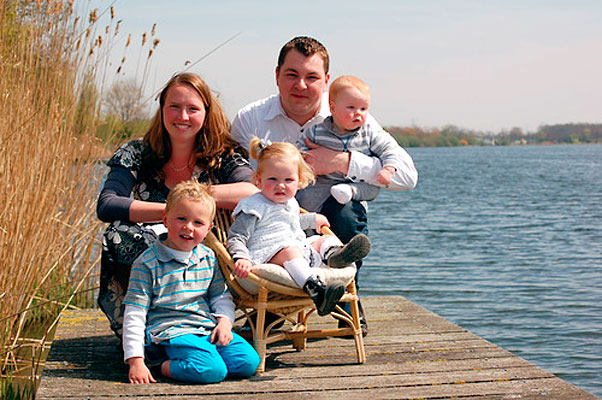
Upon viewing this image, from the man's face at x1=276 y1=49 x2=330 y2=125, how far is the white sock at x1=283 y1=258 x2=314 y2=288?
117cm

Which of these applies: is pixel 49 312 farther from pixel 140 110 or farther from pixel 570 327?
pixel 570 327

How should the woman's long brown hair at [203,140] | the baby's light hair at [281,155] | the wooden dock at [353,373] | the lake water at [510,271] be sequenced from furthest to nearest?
1. the lake water at [510,271]
2. the woman's long brown hair at [203,140]
3. the baby's light hair at [281,155]
4. the wooden dock at [353,373]

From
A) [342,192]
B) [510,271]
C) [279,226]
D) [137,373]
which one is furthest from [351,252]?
[510,271]

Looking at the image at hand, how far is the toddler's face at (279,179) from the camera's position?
3.49 m

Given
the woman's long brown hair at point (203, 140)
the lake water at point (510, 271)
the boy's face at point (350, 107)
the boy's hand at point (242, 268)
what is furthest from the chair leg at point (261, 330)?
the lake water at point (510, 271)

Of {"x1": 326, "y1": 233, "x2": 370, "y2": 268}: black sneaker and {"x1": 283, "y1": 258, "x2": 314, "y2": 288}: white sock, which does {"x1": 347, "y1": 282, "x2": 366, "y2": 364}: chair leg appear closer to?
{"x1": 326, "y1": 233, "x2": 370, "y2": 268}: black sneaker

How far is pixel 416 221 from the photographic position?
774 inches

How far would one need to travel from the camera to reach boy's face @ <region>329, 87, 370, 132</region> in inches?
155

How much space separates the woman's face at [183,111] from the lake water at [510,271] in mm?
3892

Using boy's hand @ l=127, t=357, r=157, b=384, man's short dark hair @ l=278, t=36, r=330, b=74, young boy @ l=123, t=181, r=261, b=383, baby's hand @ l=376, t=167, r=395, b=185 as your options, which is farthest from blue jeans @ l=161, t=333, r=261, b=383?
man's short dark hair @ l=278, t=36, r=330, b=74

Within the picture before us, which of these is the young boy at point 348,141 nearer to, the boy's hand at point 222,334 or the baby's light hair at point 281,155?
the baby's light hair at point 281,155

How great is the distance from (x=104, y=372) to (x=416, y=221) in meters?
16.7

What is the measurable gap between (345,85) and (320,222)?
0.72 m

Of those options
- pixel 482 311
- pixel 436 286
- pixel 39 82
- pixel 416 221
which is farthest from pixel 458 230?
pixel 39 82
